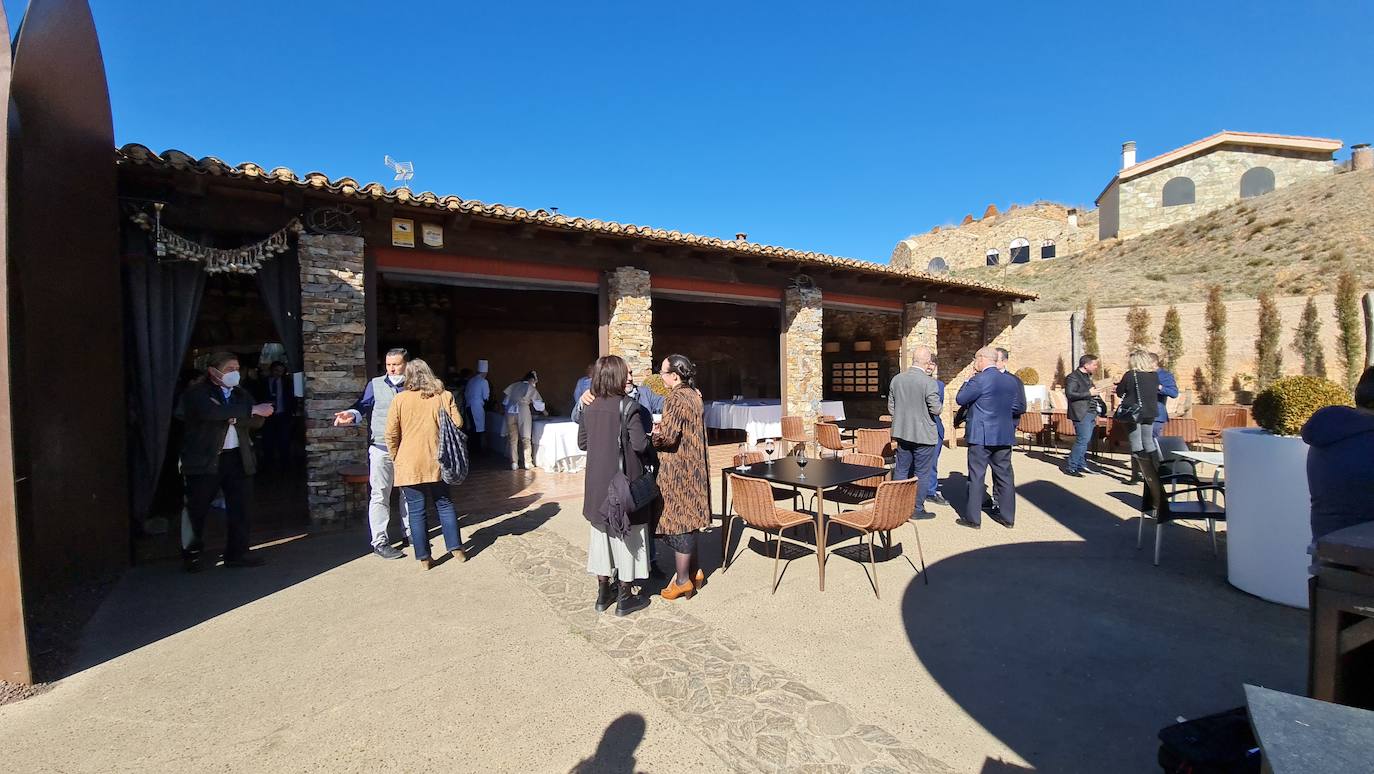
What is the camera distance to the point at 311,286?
5.74 metres

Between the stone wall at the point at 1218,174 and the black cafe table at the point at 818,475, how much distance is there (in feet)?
92.8

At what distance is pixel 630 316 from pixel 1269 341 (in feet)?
43.0

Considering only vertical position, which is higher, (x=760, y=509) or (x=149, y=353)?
(x=149, y=353)

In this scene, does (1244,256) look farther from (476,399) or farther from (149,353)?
(149,353)

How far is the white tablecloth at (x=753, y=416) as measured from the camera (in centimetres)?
1051

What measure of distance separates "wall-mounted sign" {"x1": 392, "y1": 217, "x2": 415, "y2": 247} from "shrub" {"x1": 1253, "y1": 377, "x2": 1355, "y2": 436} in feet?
24.6

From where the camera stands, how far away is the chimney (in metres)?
23.2

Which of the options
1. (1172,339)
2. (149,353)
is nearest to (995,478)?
(149,353)

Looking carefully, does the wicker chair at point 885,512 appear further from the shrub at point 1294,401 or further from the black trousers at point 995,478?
the shrub at point 1294,401

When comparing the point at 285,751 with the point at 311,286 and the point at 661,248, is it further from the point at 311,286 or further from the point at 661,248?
the point at 661,248

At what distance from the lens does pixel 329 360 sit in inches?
227

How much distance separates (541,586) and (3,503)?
276cm

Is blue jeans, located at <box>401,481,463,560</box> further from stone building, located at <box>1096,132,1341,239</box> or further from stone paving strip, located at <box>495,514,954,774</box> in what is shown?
stone building, located at <box>1096,132,1341,239</box>

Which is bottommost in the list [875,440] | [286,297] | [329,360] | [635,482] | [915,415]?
[875,440]
